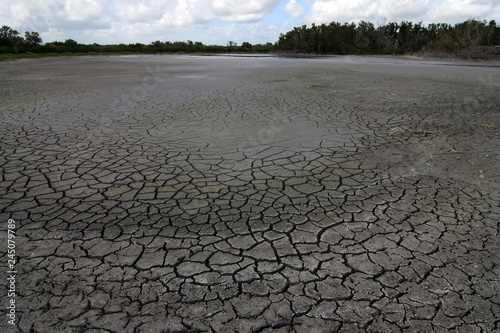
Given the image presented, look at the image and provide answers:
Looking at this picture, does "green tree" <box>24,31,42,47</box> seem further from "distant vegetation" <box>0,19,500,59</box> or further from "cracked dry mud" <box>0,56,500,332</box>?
"cracked dry mud" <box>0,56,500,332</box>

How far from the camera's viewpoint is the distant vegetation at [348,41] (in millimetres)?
37969

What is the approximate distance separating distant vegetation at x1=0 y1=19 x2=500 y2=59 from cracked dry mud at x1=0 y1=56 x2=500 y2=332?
122 feet

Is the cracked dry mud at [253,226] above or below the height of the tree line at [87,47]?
→ below

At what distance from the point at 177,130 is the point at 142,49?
68573 mm

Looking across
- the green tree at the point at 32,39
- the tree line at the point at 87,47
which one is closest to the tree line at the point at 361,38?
the tree line at the point at 87,47

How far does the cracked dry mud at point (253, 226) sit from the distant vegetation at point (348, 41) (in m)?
37.1

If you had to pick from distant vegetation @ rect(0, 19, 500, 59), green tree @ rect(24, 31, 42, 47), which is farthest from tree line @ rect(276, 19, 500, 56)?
green tree @ rect(24, 31, 42, 47)

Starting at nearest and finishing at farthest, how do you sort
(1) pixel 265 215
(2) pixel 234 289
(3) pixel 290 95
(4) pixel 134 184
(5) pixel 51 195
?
(2) pixel 234 289, (1) pixel 265 215, (5) pixel 51 195, (4) pixel 134 184, (3) pixel 290 95

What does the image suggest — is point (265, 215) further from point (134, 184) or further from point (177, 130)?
point (177, 130)

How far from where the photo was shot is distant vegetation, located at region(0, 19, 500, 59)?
38.0m

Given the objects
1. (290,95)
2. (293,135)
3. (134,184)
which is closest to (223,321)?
(134,184)

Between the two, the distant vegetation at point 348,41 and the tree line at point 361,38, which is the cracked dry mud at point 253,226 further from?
the tree line at point 361,38

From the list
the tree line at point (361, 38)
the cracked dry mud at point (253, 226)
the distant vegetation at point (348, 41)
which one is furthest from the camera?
the tree line at point (361, 38)

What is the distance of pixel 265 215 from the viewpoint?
298cm
